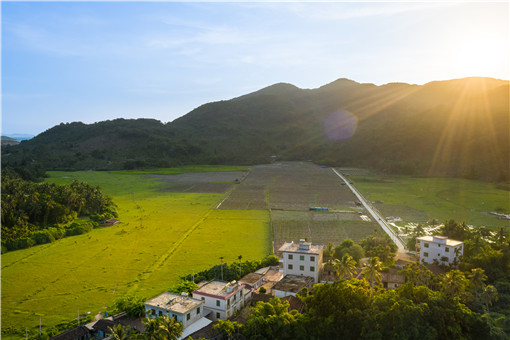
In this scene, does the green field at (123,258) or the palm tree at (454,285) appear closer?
the palm tree at (454,285)

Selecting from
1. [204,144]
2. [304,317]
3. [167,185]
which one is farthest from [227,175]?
[304,317]

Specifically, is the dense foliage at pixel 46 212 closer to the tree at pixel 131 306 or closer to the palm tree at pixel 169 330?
the tree at pixel 131 306

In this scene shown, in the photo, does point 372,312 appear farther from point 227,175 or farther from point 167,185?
point 227,175

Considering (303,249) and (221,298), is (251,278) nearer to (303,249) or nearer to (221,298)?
(303,249)

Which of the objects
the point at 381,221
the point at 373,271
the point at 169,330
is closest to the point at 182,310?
the point at 169,330

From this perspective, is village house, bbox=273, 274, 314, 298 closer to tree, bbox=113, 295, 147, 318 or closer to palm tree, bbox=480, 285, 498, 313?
tree, bbox=113, 295, 147, 318

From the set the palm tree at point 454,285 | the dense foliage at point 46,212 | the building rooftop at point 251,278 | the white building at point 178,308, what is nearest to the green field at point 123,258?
the dense foliage at point 46,212

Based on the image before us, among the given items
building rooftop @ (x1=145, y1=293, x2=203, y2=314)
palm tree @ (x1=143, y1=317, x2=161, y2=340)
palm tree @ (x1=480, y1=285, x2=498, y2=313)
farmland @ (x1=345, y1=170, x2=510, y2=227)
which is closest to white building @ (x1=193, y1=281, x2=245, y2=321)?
building rooftop @ (x1=145, y1=293, x2=203, y2=314)

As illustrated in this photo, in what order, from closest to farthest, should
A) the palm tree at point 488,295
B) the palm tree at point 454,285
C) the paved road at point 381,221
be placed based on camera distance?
the palm tree at point 454,285 → the palm tree at point 488,295 → the paved road at point 381,221
